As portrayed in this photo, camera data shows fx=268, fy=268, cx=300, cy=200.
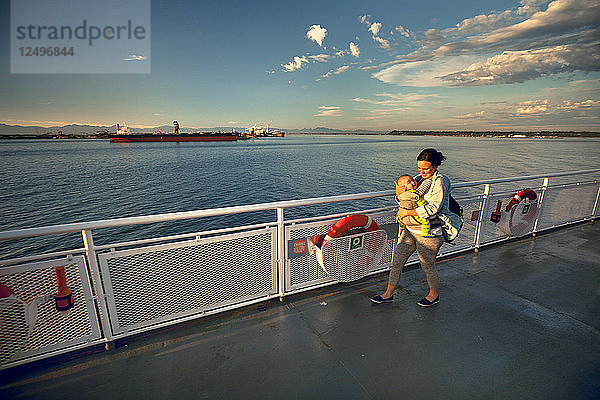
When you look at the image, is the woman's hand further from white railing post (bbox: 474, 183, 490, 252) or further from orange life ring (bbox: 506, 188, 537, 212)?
orange life ring (bbox: 506, 188, 537, 212)

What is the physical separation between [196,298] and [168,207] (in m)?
16.9

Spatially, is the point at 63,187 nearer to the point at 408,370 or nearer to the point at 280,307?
the point at 280,307

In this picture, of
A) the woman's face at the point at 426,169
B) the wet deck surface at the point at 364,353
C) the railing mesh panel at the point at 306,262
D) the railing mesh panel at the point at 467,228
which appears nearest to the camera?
the wet deck surface at the point at 364,353

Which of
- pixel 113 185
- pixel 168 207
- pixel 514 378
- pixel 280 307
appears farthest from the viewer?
pixel 113 185

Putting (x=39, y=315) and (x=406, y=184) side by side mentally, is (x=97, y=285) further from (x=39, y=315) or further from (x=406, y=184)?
(x=406, y=184)

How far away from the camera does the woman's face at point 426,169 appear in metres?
2.54

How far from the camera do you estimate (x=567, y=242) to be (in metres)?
4.66

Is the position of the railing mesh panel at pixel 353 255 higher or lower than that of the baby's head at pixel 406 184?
lower

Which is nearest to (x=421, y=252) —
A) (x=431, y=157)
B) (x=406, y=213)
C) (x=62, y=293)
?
(x=406, y=213)

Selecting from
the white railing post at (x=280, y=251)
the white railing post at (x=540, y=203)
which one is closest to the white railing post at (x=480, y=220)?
the white railing post at (x=540, y=203)

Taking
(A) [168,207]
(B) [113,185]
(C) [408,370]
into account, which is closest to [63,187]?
(B) [113,185]

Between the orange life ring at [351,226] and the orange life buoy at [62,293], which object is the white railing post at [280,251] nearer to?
the orange life ring at [351,226]

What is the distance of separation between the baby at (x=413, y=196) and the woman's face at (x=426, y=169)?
0.05m

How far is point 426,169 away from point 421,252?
2.82 feet
